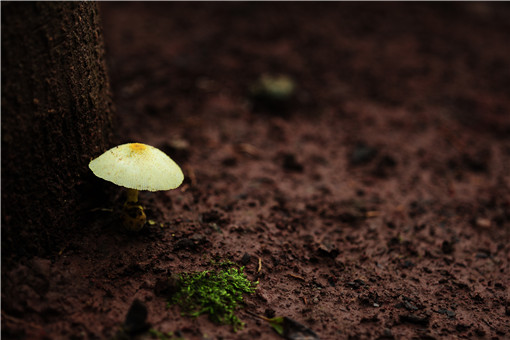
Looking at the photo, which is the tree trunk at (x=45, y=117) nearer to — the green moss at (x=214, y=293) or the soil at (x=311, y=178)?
the soil at (x=311, y=178)

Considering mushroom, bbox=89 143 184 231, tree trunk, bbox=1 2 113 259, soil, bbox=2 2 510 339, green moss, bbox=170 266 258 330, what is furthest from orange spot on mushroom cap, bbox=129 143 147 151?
green moss, bbox=170 266 258 330

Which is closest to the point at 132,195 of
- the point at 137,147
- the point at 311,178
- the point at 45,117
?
the point at 137,147

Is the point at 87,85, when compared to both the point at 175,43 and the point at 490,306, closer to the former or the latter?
the point at 490,306

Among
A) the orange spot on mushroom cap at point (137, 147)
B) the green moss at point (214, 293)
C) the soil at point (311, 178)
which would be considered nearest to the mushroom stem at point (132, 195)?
the soil at point (311, 178)

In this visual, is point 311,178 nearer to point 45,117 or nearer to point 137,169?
point 137,169

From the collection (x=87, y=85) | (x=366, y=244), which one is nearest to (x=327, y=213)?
(x=366, y=244)
